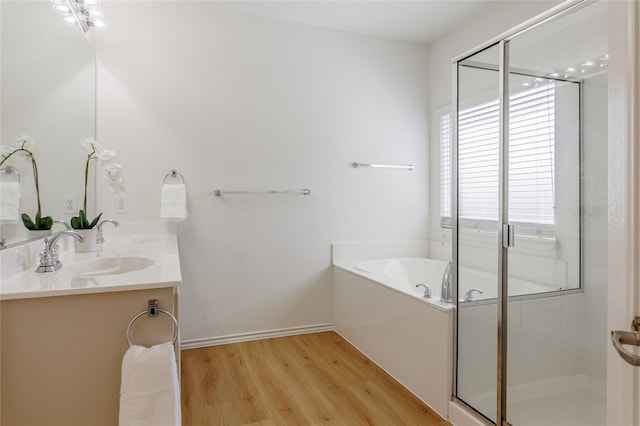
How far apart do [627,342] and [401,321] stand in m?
1.62

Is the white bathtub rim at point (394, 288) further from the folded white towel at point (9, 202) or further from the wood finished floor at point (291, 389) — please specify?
the folded white towel at point (9, 202)

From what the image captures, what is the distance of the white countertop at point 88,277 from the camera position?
118 centimetres

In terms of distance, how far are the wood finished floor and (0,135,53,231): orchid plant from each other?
3.74ft

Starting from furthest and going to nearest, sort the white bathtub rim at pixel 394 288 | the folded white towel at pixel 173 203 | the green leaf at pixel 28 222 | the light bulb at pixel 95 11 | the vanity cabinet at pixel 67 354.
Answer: the folded white towel at pixel 173 203 → the light bulb at pixel 95 11 → the white bathtub rim at pixel 394 288 → the green leaf at pixel 28 222 → the vanity cabinet at pixel 67 354

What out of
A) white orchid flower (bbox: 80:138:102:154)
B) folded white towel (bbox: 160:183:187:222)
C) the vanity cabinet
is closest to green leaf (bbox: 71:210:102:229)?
white orchid flower (bbox: 80:138:102:154)

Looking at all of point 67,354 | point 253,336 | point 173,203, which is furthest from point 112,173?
point 253,336

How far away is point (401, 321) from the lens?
2217 millimetres

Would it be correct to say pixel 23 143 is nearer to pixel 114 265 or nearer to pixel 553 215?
pixel 114 265

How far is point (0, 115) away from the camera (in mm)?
1296

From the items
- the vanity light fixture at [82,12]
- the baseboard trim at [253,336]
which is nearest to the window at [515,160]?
the baseboard trim at [253,336]

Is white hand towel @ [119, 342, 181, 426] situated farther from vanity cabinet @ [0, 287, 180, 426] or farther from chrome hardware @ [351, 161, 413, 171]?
chrome hardware @ [351, 161, 413, 171]

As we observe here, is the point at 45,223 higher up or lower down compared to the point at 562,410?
higher up

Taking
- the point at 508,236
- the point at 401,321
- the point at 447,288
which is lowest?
the point at 401,321

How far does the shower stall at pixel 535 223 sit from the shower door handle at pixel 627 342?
0.78 m
